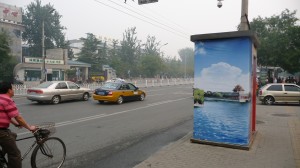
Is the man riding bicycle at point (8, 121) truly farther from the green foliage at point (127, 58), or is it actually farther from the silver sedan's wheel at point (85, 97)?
the green foliage at point (127, 58)

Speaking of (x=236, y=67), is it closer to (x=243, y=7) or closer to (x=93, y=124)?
(x=243, y=7)

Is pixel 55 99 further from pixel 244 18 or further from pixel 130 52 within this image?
pixel 130 52

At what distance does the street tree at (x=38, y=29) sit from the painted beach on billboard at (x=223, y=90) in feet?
207

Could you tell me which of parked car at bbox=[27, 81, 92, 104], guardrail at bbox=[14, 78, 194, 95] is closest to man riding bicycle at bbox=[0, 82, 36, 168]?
parked car at bbox=[27, 81, 92, 104]

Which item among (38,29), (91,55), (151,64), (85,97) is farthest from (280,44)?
(38,29)

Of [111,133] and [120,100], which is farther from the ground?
[120,100]

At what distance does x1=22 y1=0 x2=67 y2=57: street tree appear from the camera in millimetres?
64875

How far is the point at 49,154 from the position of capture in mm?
5430

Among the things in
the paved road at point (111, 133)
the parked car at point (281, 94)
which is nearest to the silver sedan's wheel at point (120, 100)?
the paved road at point (111, 133)

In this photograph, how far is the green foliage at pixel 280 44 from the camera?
89.9 feet

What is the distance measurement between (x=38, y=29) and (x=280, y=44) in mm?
54412

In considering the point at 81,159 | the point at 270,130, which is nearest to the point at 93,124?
the point at 81,159

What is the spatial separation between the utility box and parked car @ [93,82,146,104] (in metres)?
10.2

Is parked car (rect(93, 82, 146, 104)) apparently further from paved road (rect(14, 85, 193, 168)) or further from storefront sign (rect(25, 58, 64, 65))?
storefront sign (rect(25, 58, 64, 65))
